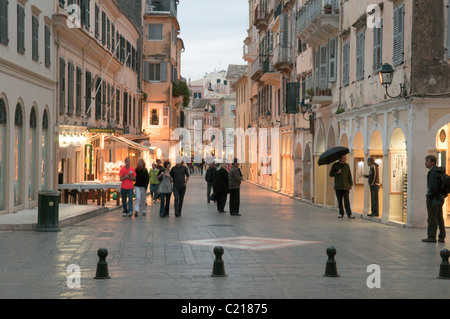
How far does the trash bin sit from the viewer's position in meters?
18.3

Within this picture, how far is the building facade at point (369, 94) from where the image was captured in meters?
20.5

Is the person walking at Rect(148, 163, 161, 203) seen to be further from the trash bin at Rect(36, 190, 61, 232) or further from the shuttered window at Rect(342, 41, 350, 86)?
the trash bin at Rect(36, 190, 61, 232)

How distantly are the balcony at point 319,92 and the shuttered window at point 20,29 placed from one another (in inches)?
495

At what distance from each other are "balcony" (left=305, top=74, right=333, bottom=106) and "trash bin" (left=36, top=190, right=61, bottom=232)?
602 inches

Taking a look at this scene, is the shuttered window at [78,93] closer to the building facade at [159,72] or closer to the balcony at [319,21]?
the balcony at [319,21]

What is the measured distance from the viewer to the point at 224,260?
529 inches

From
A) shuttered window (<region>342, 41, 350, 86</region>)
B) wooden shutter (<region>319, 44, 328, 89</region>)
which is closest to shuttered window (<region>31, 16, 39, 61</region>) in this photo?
shuttered window (<region>342, 41, 350, 86</region>)

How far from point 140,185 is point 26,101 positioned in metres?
4.25

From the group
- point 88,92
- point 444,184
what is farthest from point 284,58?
point 444,184

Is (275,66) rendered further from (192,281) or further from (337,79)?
(192,281)

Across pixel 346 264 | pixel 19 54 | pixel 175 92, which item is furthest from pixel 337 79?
pixel 175 92

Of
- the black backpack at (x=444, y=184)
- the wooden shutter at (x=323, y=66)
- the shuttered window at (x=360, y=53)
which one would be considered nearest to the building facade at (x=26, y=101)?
the shuttered window at (x=360, y=53)

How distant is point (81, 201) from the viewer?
2812 cm
